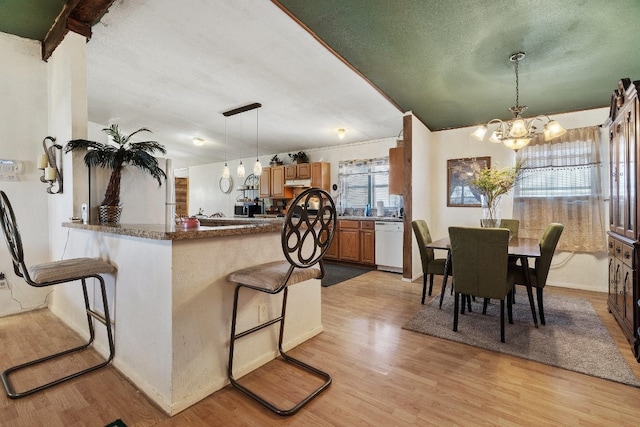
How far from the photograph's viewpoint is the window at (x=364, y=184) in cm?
565

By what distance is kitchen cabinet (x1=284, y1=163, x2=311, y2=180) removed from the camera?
620cm

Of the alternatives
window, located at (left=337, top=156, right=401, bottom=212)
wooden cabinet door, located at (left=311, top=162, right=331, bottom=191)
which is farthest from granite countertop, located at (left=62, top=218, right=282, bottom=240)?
wooden cabinet door, located at (left=311, top=162, right=331, bottom=191)

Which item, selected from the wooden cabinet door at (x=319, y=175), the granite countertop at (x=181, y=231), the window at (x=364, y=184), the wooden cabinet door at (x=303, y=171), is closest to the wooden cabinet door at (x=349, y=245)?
the window at (x=364, y=184)

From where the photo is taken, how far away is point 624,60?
107 inches

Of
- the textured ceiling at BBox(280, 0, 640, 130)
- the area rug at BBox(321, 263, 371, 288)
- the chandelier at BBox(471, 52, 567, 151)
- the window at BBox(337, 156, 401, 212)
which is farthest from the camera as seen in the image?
the window at BBox(337, 156, 401, 212)

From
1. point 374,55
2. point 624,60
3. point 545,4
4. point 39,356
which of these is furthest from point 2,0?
point 624,60

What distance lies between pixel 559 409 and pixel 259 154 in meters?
6.79

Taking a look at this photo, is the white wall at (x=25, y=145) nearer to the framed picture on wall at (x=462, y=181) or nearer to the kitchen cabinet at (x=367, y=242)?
the kitchen cabinet at (x=367, y=242)

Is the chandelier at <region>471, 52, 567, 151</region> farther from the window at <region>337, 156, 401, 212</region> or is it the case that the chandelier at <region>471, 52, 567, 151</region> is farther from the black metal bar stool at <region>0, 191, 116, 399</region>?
the black metal bar stool at <region>0, 191, 116, 399</region>

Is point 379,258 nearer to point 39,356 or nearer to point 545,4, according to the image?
point 545,4

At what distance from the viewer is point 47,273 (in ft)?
5.58

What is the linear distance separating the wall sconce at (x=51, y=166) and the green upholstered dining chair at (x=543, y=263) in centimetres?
423

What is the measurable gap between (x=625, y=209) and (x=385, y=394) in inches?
97.7

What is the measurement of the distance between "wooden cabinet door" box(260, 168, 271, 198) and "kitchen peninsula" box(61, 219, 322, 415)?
15.7 feet
